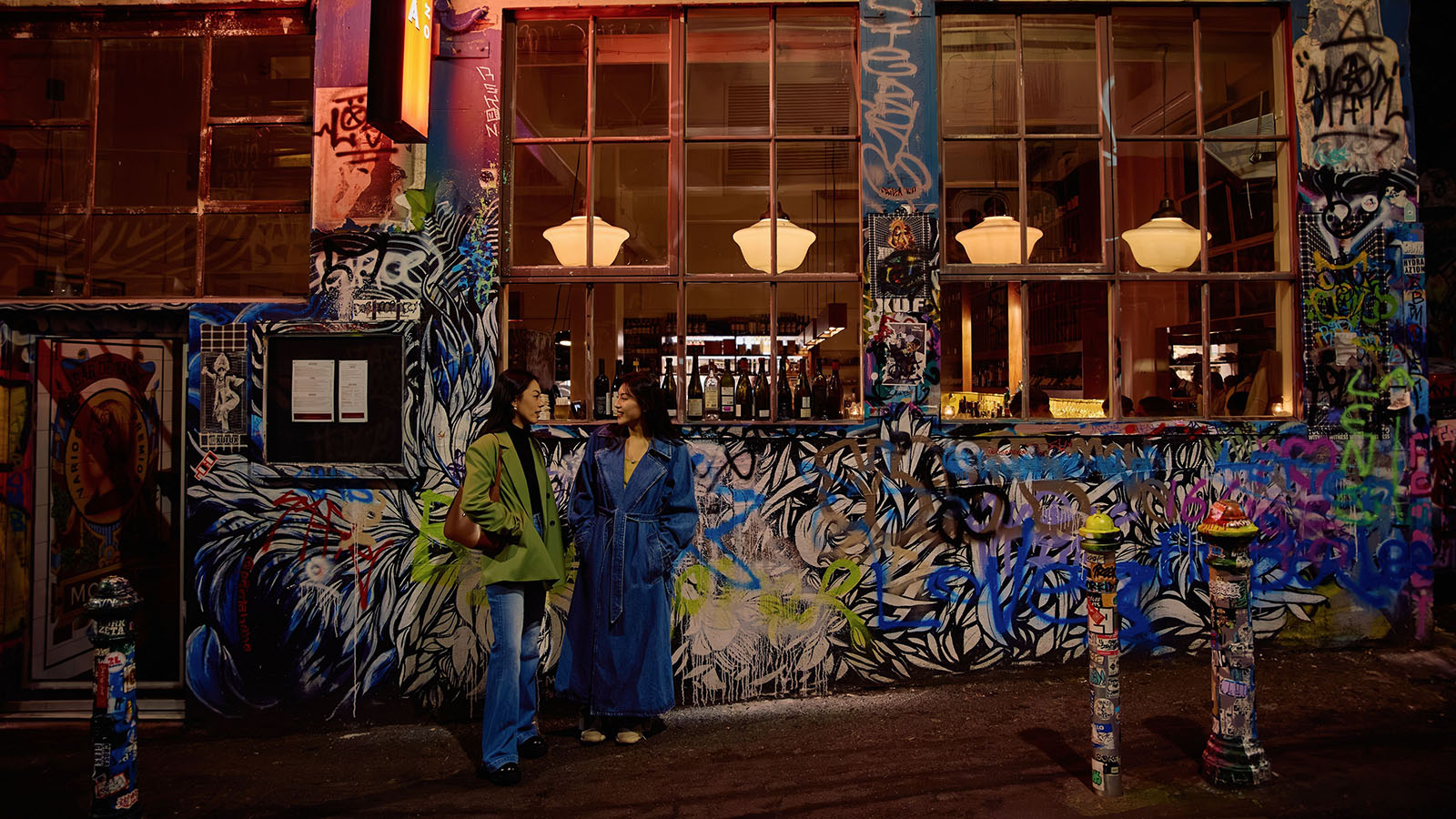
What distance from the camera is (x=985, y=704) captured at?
5.22m

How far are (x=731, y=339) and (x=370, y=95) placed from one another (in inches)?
105

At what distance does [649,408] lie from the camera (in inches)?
193

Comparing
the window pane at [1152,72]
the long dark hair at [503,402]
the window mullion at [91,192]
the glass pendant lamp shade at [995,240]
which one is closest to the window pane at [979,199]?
the glass pendant lamp shade at [995,240]

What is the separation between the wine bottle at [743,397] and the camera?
5742 millimetres

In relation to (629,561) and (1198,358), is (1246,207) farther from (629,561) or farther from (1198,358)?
(629,561)

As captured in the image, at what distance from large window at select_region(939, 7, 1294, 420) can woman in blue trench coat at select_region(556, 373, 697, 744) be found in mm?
2064

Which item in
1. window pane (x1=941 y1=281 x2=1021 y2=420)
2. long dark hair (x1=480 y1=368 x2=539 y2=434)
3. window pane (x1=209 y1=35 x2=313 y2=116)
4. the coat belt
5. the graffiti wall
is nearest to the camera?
long dark hair (x1=480 y1=368 x2=539 y2=434)

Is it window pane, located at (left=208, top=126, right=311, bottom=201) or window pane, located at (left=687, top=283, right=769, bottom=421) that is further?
window pane, located at (left=208, top=126, right=311, bottom=201)

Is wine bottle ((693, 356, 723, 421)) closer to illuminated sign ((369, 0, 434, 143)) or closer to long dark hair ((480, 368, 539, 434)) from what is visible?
long dark hair ((480, 368, 539, 434))

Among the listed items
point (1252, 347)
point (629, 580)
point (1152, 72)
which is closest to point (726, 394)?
point (629, 580)

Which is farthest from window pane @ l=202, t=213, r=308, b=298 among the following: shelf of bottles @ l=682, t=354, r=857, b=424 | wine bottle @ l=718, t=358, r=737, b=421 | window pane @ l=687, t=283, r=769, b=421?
wine bottle @ l=718, t=358, r=737, b=421

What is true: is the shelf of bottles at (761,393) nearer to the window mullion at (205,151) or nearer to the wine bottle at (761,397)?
the wine bottle at (761,397)

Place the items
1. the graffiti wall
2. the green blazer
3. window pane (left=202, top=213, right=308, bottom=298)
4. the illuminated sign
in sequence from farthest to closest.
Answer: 1. window pane (left=202, top=213, right=308, bottom=298)
2. the graffiti wall
3. the illuminated sign
4. the green blazer

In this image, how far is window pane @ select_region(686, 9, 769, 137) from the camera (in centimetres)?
591
